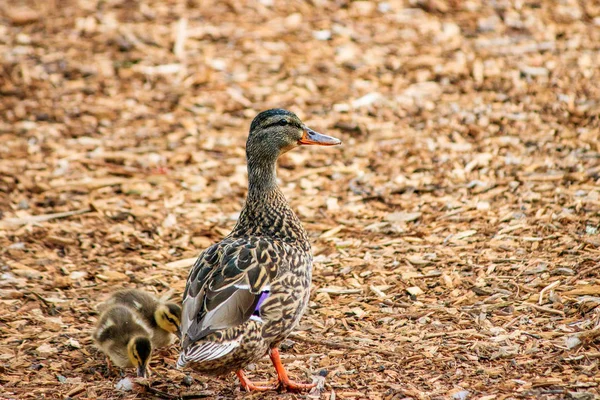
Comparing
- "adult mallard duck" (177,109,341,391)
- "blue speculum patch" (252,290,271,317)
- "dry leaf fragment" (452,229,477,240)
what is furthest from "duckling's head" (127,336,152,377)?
"dry leaf fragment" (452,229,477,240)

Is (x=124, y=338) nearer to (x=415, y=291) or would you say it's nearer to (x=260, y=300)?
(x=260, y=300)

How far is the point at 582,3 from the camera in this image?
1068cm

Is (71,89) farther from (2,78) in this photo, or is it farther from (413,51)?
(413,51)

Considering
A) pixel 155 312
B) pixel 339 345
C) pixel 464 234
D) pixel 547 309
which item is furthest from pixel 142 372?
pixel 464 234

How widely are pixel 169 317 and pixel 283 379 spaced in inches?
32.8

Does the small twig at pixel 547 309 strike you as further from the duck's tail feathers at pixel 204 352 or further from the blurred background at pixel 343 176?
the duck's tail feathers at pixel 204 352

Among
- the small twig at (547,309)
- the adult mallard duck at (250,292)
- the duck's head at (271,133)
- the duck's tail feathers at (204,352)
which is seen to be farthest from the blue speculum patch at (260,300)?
the small twig at (547,309)

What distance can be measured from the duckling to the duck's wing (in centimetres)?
36

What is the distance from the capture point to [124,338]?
195 inches

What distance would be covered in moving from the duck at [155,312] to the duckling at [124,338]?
0.16 ft

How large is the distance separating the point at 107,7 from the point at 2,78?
1875 mm

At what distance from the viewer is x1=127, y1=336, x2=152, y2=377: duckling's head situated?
4.77 m

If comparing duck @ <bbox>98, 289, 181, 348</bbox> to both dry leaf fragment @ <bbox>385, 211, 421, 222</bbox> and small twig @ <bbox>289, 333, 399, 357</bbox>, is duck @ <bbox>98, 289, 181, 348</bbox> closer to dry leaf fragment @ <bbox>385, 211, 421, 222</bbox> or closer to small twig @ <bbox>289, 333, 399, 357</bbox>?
small twig @ <bbox>289, 333, 399, 357</bbox>

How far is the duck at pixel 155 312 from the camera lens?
201 inches
